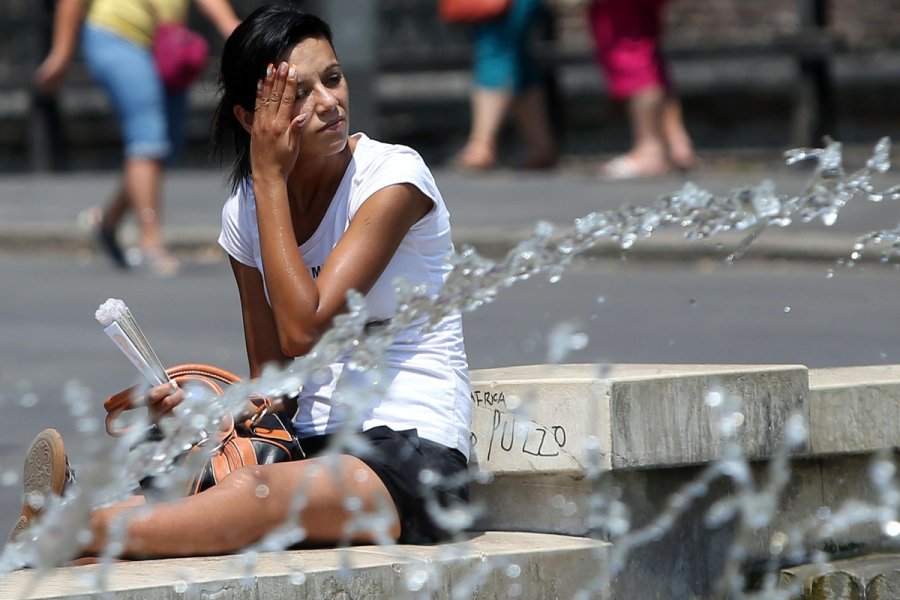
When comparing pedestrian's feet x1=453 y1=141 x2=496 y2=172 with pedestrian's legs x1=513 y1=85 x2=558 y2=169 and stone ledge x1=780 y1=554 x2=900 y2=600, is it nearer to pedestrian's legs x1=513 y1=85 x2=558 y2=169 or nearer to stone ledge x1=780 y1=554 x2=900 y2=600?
pedestrian's legs x1=513 y1=85 x2=558 y2=169

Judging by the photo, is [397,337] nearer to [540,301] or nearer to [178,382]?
[178,382]

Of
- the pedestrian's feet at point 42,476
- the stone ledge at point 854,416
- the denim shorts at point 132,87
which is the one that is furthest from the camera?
the denim shorts at point 132,87

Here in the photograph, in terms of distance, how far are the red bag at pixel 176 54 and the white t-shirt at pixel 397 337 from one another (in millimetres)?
6488

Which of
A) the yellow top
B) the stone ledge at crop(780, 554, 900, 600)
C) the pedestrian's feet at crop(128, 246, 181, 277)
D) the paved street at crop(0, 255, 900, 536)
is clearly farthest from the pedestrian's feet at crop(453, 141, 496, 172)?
the stone ledge at crop(780, 554, 900, 600)

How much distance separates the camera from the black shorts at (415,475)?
11.7ft

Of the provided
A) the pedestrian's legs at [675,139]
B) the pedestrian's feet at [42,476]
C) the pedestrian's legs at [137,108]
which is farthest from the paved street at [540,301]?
the pedestrian's feet at [42,476]

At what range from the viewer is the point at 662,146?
13.2 m

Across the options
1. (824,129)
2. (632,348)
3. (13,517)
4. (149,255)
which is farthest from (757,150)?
(13,517)

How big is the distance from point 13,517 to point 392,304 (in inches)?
62.5

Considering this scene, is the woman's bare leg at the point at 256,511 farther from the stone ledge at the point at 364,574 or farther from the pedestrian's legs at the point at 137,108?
the pedestrian's legs at the point at 137,108

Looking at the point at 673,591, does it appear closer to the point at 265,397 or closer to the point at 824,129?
the point at 265,397

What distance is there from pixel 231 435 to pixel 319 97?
71cm

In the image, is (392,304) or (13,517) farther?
(13,517)

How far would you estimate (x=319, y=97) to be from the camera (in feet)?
12.3
